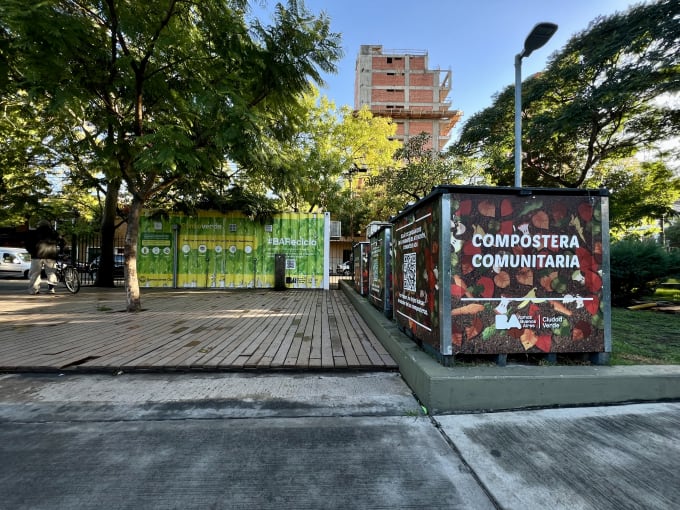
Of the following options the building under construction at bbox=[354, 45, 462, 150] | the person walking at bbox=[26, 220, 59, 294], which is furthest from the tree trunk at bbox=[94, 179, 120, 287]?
the building under construction at bbox=[354, 45, 462, 150]

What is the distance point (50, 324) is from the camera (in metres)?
6.15

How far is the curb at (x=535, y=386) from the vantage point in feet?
9.26

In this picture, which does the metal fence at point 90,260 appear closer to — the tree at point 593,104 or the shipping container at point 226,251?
the shipping container at point 226,251

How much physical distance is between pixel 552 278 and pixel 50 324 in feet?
25.5

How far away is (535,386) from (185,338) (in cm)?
455

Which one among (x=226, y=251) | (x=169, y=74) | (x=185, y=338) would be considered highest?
(x=169, y=74)

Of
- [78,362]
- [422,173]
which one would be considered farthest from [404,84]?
[78,362]

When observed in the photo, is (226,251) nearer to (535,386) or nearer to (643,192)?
(535,386)

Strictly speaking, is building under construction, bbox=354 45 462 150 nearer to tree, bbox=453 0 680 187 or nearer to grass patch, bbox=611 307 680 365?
tree, bbox=453 0 680 187

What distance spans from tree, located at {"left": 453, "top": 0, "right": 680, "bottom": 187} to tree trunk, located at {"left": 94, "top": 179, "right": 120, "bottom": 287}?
15.0m

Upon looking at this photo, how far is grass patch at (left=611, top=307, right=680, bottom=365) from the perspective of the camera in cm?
360

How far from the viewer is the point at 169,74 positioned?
283 inches

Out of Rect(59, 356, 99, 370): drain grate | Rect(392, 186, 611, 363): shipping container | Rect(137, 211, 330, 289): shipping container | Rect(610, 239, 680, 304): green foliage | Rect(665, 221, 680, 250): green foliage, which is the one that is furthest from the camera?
Rect(665, 221, 680, 250): green foliage

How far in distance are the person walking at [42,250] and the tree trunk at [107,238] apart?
2.64 meters
